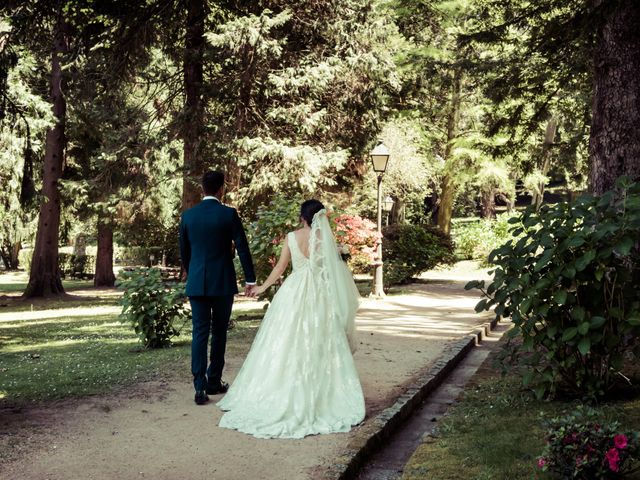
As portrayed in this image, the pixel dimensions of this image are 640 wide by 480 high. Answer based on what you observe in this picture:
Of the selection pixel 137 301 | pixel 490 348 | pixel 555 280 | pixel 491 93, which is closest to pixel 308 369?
pixel 555 280

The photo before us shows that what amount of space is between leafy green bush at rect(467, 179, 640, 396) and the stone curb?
0.91 meters

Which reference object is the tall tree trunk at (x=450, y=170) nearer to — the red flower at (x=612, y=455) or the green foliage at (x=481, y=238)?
the green foliage at (x=481, y=238)

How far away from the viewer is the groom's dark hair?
6.62 meters

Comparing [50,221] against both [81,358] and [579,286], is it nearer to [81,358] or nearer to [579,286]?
Result: [81,358]

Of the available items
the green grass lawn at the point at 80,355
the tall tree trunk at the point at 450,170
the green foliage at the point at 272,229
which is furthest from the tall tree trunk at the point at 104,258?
the green foliage at the point at 272,229

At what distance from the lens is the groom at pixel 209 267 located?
6.53m

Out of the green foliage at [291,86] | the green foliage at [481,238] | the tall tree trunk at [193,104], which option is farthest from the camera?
the green foliage at [481,238]

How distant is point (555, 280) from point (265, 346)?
8.94ft

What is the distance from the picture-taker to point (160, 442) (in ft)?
17.2

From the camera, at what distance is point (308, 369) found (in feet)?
20.4

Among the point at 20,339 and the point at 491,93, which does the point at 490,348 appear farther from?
the point at 20,339

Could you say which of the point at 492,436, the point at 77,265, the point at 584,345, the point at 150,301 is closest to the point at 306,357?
the point at 492,436

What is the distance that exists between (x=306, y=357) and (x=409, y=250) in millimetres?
16920

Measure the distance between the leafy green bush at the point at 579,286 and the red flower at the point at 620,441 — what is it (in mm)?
1618
